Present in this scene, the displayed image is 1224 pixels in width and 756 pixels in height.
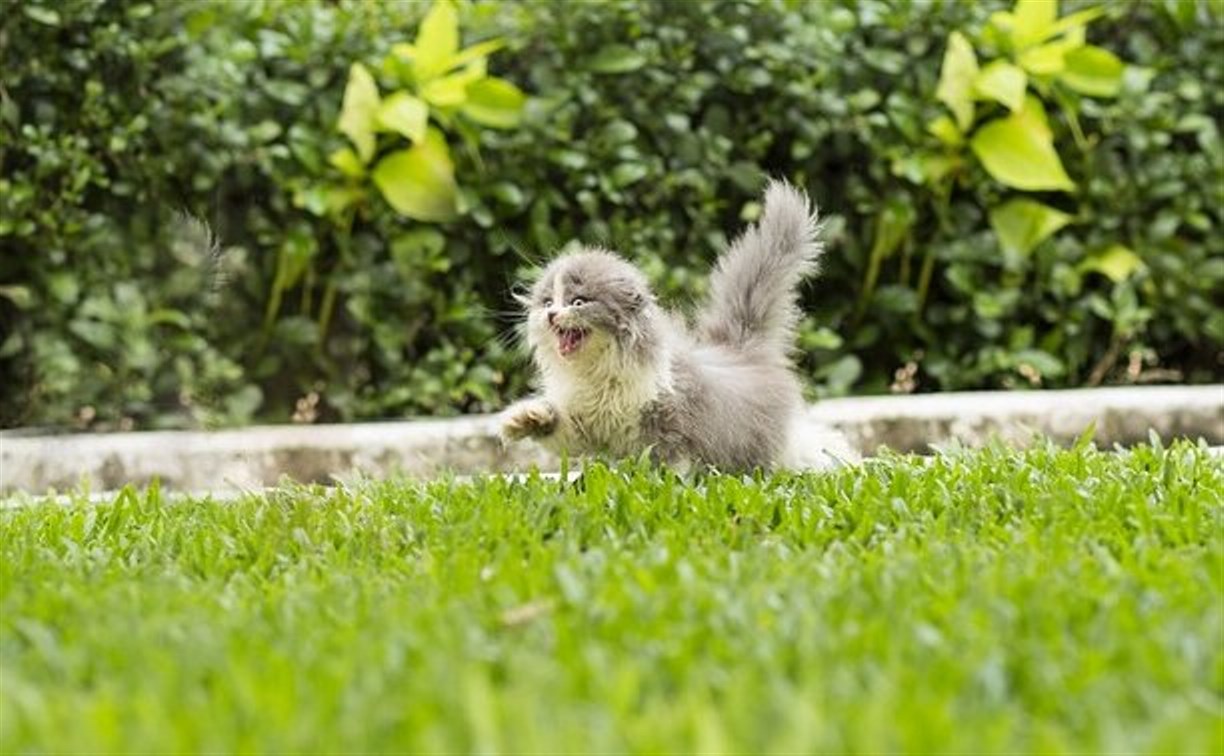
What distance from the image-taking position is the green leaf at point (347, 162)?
7125 mm

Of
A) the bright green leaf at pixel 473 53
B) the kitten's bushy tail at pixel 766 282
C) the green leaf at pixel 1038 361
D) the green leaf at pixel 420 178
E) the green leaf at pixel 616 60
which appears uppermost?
the bright green leaf at pixel 473 53

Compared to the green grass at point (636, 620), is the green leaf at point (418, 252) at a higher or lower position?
lower

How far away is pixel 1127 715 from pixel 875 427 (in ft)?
13.1

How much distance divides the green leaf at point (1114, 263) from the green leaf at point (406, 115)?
2851 mm

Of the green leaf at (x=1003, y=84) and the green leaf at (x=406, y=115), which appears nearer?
the green leaf at (x=406, y=115)

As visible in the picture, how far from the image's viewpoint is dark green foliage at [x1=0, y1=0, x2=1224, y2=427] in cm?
696

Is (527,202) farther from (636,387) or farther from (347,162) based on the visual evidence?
(636,387)

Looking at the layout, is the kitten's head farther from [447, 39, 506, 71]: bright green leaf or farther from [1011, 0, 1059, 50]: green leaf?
[1011, 0, 1059, 50]: green leaf

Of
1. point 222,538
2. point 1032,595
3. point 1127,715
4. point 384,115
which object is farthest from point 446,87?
point 1127,715

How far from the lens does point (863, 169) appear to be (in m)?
7.85

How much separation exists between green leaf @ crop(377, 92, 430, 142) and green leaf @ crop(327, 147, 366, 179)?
0.20 m

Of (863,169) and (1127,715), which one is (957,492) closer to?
(1127,715)

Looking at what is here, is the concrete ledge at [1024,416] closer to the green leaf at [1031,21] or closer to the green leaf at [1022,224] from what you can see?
the green leaf at [1022,224]

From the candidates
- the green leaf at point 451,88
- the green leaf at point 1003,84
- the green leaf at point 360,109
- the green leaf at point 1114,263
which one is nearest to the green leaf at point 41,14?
the green leaf at point 360,109
